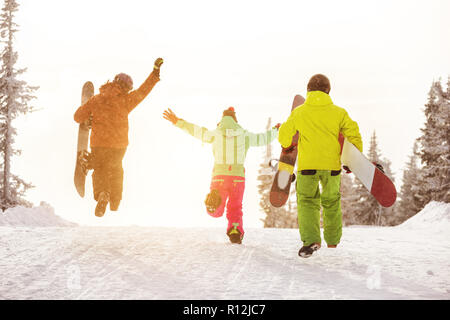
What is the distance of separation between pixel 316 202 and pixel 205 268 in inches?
70.7

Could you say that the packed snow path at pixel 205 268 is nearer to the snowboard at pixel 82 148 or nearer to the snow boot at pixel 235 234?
the snow boot at pixel 235 234

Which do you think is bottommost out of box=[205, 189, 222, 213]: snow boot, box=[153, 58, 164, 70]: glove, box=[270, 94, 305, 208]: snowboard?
box=[205, 189, 222, 213]: snow boot

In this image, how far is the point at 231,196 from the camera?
8.08m

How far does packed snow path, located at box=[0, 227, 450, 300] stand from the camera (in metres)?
5.14

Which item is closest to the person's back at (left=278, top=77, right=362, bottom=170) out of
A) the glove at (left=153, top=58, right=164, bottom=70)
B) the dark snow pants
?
the glove at (left=153, top=58, right=164, bottom=70)

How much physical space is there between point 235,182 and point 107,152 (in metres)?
2.19

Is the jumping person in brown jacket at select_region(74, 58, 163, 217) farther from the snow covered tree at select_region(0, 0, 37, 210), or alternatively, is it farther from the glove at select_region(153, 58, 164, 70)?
Result: the snow covered tree at select_region(0, 0, 37, 210)

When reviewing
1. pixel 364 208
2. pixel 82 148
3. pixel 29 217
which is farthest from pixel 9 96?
pixel 364 208

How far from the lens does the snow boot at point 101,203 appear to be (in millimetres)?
7809

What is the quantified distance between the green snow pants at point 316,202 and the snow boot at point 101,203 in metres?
3.15

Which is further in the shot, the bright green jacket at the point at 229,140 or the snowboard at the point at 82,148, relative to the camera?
the snowboard at the point at 82,148

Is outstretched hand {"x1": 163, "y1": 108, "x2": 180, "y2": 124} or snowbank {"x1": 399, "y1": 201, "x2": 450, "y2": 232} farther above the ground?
outstretched hand {"x1": 163, "y1": 108, "x2": 180, "y2": 124}

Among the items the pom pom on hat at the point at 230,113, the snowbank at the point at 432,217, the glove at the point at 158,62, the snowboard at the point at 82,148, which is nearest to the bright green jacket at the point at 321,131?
A: the pom pom on hat at the point at 230,113
